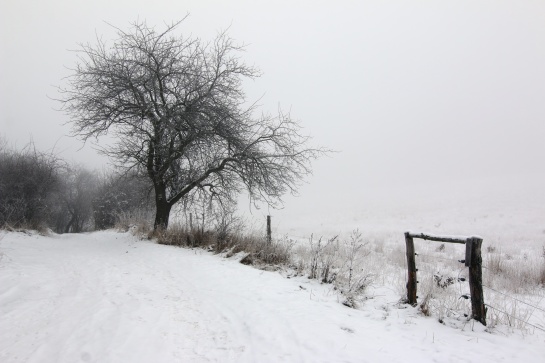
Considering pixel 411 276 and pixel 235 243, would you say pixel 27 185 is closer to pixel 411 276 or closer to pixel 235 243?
pixel 235 243

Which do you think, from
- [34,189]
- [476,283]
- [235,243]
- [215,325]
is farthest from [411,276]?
[34,189]

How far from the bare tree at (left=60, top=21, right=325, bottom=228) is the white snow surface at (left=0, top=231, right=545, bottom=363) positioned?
20.6ft

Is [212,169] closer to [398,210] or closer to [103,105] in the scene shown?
[103,105]

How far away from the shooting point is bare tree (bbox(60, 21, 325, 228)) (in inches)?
451

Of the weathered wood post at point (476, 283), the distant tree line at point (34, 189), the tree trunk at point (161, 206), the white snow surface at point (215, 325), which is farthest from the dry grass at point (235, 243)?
the weathered wood post at point (476, 283)

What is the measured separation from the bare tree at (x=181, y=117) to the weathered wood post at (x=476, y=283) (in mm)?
8134

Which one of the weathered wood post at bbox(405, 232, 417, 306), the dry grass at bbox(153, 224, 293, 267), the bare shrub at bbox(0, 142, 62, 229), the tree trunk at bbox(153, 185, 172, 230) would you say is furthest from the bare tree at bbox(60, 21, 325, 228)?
the weathered wood post at bbox(405, 232, 417, 306)

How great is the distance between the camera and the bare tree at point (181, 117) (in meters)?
11.5

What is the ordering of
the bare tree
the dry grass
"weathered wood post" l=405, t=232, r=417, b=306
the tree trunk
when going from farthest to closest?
the tree trunk
the bare tree
the dry grass
"weathered wood post" l=405, t=232, r=417, b=306

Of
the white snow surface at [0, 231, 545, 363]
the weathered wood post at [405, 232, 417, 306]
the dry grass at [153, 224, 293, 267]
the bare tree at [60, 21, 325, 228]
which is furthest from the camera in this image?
the bare tree at [60, 21, 325, 228]

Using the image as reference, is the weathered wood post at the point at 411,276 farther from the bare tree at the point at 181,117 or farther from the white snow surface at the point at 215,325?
the bare tree at the point at 181,117

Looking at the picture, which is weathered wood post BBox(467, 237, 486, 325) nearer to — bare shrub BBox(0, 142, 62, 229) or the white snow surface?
the white snow surface

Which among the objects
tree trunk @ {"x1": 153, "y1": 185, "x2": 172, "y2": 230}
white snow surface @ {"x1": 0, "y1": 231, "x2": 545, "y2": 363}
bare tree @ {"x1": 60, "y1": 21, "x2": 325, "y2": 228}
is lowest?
white snow surface @ {"x1": 0, "y1": 231, "x2": 545, "y2": 363}

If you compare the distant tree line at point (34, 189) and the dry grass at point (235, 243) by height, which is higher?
the distant tree line at point (34, 189)
